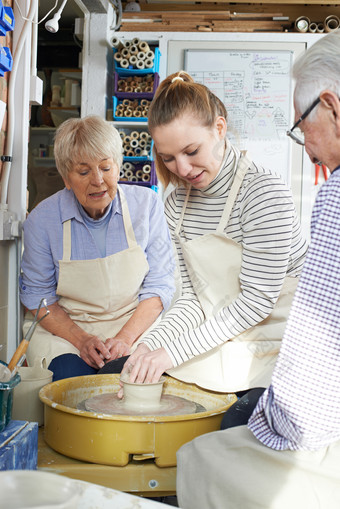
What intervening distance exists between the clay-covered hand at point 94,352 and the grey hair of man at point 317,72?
1220mm

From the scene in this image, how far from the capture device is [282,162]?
15.6ft

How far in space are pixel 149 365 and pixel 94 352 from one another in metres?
0.51

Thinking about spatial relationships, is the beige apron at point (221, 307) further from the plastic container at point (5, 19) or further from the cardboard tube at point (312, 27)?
the cardboard tube at point (312, 27)

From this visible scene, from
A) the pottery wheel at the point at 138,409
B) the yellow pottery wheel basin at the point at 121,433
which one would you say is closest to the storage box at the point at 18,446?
the yellow pottery wheel basin at the point at 121,433

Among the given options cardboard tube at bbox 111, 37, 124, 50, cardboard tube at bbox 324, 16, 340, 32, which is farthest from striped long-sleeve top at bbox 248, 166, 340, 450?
cardboard tube at bbox 324, 16, 340, 32

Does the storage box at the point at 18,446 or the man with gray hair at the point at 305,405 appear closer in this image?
the man with gray hair at the point at 305,405

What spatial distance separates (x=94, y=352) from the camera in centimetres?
210

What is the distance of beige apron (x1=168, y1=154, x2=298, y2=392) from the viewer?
172 centimetres

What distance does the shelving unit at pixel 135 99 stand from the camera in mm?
4434

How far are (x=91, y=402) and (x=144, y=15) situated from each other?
3.96 meters

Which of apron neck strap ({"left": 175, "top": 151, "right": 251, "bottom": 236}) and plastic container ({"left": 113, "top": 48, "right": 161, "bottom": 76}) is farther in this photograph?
plastic container ({"left": 113, "top": 48, "right": 161, "bottom": 76})

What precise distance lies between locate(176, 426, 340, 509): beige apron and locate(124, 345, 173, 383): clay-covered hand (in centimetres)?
50

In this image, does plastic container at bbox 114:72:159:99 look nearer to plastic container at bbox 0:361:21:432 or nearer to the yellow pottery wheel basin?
the yellow pottery wheel basin

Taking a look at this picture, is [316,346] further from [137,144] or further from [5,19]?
[137,144]
